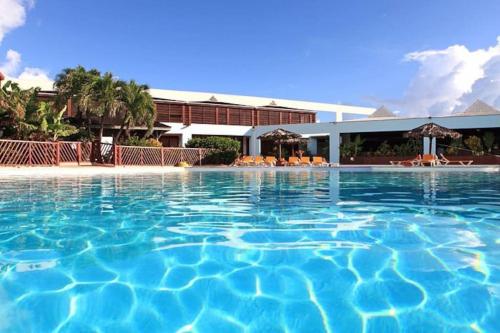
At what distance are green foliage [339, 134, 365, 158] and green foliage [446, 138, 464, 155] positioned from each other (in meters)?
5.51

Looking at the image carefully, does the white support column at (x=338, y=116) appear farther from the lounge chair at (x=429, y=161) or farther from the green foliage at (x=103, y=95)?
the green foliage at (x=103, y=95)

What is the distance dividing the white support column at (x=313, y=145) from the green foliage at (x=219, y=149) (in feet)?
23.9

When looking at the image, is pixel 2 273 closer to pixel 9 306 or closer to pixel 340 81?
pixel 9 306

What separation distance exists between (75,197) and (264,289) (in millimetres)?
6365

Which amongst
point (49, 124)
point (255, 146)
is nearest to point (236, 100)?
point (255, 146)

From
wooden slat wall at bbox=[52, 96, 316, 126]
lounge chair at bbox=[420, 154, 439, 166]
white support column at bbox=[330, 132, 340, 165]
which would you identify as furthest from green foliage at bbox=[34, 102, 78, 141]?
lounge chair at bbox=[420, 154, 439, 166]

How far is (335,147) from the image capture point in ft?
96.4

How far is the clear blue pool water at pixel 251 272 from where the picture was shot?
264 centimetres

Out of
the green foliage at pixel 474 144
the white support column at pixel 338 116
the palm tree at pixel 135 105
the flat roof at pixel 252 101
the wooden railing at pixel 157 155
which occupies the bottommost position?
the wooden railing at pixel 157 155

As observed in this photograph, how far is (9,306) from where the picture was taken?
9.05ft

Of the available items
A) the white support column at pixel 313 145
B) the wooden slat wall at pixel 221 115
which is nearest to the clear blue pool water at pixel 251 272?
the white support column at pixel 313 145

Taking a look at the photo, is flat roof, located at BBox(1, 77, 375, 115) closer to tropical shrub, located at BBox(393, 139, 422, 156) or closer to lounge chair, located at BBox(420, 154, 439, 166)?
tropical shrub, located at BBox(393, 139, 422, 156)

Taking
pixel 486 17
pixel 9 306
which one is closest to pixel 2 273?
pixel 9 306

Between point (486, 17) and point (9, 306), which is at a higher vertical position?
point (486, 17)
